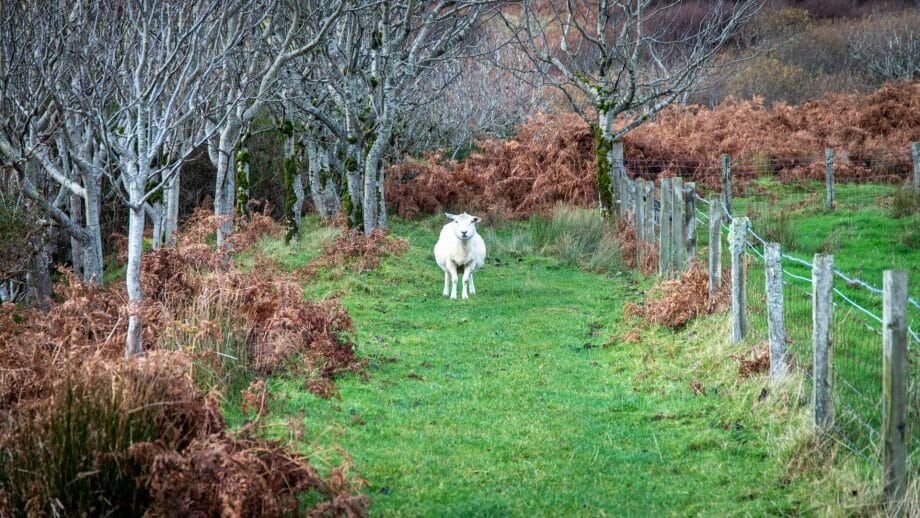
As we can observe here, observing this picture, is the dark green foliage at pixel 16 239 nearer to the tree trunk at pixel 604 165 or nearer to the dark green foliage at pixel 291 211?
the dark green foliage at pixel 291 211

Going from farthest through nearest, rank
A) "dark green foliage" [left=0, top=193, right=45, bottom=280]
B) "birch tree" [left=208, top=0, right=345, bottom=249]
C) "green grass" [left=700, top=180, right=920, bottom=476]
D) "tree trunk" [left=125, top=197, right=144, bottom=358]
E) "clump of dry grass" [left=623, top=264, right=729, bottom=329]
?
"birch tree" [left=208, top=0, right=345, bottom=249] → "dark green foliage" [left=0, top=193, right=45, bottom=280] → "clump of dry grass" [left=623, top=264, right=729, bottom=329] → "tree trunk" [left=125, top=197, right=144, bottom=358] → "green grass" [left=700, top=180, right=920, bottom=476]

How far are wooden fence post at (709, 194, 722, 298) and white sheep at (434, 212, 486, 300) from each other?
503 cm

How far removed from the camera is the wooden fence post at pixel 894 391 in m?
5.32

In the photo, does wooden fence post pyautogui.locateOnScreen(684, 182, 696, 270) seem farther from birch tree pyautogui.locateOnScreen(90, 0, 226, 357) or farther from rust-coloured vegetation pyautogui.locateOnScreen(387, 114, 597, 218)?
rust-coloured vegetation pyautogui.locateOnScreen(387, 114, 597, 218)

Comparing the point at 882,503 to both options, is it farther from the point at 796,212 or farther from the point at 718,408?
the point at 796,212

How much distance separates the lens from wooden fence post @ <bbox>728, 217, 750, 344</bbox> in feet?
30.5

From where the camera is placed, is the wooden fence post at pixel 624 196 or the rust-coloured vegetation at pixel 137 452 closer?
the rust-coloured vegetation at pixel 137 452

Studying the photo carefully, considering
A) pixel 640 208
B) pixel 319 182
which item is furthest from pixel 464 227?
pixel 319 182

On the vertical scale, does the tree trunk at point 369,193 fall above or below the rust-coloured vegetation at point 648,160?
below

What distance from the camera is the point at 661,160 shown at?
29328 mm

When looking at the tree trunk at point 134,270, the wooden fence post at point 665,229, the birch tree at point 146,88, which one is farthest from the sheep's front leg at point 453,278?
the tree trunk at point 134,270

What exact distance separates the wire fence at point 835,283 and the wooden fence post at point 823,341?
2.9 inches

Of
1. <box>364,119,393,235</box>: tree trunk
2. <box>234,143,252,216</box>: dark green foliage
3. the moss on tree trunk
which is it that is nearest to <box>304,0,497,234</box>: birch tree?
<box>364,119,393,235</box>: tree trunk

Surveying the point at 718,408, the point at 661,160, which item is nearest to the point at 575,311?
the point at 718,408
